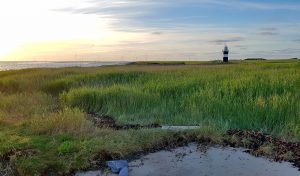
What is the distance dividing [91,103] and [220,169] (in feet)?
25.7

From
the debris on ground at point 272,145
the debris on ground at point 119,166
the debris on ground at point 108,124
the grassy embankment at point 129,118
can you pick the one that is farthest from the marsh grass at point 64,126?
the debris on ground at point 272,145

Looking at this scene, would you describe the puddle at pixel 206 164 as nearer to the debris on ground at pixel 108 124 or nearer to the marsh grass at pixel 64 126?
the marsh grass at pixel 64 126

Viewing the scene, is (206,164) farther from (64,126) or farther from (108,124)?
(108,124)

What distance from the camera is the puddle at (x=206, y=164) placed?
7648mm

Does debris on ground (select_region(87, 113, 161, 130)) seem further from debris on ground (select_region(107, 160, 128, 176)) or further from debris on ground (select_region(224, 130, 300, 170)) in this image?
debris on ground (select_region(107, 160, 128, 176))

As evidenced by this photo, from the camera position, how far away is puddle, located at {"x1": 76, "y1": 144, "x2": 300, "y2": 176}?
7.65 metres

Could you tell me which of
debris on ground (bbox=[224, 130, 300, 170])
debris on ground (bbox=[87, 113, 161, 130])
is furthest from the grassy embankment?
debris on ground (bbox=[224, 130, 300, 170])

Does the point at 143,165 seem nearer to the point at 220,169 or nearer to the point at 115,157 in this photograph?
the point at 115,157

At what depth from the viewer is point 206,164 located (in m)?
8.04

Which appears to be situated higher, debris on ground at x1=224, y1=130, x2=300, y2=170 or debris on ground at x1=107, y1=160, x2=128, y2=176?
debris on ground at x1=224, y1=130, x2=300, y2=170

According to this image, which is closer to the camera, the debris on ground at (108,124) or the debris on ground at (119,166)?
the debris on ground at (119,166)

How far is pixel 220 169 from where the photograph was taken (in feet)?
25.6

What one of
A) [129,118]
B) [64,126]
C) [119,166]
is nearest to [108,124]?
[129,118]

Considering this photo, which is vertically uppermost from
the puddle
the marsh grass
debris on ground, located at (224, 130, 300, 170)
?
the marsh grass
